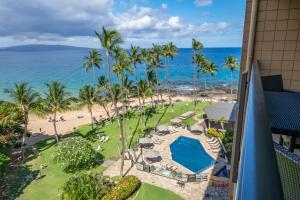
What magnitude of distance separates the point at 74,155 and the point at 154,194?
8.62 m

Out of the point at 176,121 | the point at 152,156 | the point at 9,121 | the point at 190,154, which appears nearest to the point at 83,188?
the point at 152,156

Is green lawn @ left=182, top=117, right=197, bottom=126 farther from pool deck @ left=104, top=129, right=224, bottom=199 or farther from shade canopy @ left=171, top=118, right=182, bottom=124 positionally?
pool deck @ left=104, top=129, right=224, bottom=199

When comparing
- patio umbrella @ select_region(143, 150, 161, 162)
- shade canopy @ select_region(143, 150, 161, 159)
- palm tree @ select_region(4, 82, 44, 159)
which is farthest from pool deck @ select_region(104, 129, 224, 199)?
palm tree @ select_region(4, 82, 44, 159)

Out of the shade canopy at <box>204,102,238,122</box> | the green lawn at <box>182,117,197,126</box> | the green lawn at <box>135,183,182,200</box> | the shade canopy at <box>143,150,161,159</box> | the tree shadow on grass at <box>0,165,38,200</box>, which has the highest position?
the shade canopy at <box>204,102,238,122</box>

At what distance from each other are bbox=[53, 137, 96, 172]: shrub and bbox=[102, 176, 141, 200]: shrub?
5.44 metres

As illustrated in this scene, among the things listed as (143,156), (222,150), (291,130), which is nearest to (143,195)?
(143,156)

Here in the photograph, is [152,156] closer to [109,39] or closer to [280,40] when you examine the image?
[109,39]

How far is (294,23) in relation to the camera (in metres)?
5.42

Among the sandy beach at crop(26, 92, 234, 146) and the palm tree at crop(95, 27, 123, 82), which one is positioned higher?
the palm tree at crop(95, 27, 123, 82)

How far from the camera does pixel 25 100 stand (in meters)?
27.7

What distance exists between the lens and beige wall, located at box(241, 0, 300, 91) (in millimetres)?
5447

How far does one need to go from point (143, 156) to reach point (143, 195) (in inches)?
243

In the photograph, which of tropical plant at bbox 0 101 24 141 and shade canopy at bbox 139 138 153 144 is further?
shade canopy at bbox 139 138 153 144

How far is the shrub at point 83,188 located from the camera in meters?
16.5
